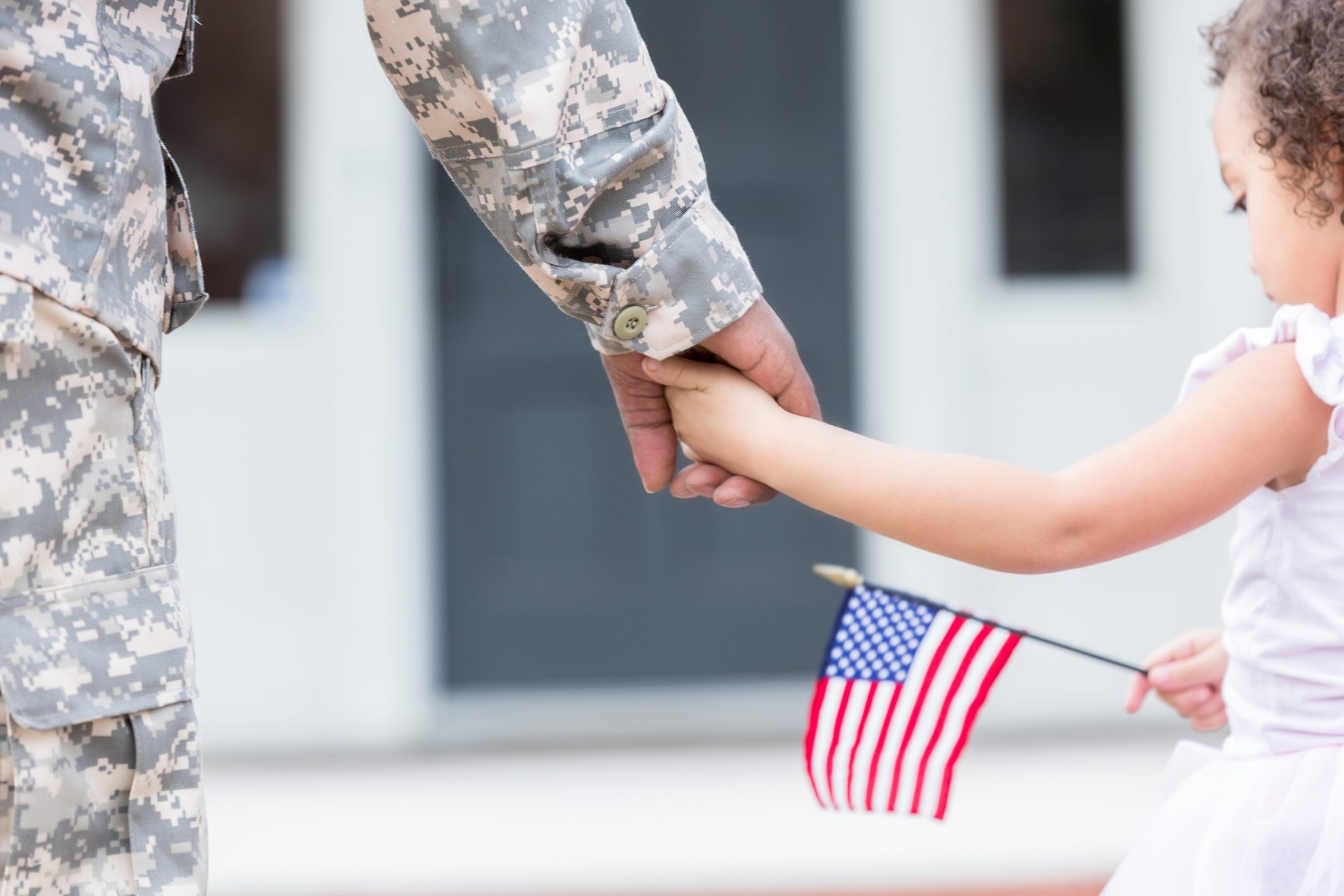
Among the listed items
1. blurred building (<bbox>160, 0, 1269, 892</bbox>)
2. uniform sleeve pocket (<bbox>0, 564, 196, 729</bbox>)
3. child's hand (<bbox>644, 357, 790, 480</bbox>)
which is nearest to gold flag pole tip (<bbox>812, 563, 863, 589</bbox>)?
child's hand (<bbox>644, 357, 790, 480</bbox>)

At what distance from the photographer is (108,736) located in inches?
40.8

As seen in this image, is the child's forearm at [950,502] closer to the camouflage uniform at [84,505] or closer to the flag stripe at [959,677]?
the flag stripe at [959,677]

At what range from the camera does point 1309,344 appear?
1.28 m

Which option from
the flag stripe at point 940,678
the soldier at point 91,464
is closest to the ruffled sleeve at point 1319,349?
the flag stripe at point 940,678

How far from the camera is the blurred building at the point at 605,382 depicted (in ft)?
13.5

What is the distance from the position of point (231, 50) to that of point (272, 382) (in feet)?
3.37

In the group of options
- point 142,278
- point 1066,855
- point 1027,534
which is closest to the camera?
point 142,278

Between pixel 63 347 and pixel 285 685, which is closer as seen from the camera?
pixel 63 347

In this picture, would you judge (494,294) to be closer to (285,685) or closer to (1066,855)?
(285,685)

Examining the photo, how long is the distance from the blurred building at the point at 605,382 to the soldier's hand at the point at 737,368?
2629 millimetres

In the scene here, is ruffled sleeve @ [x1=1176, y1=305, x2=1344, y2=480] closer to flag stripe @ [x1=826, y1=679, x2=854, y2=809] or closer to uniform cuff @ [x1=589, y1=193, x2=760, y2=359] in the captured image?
uniform cuff @ [x1=589, y1=193, x2=760, y2=359]

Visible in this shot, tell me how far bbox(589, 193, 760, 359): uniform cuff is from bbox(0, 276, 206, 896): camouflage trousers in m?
0.49

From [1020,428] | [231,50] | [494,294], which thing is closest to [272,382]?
[494,294]

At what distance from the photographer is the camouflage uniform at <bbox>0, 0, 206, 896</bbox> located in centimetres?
100
